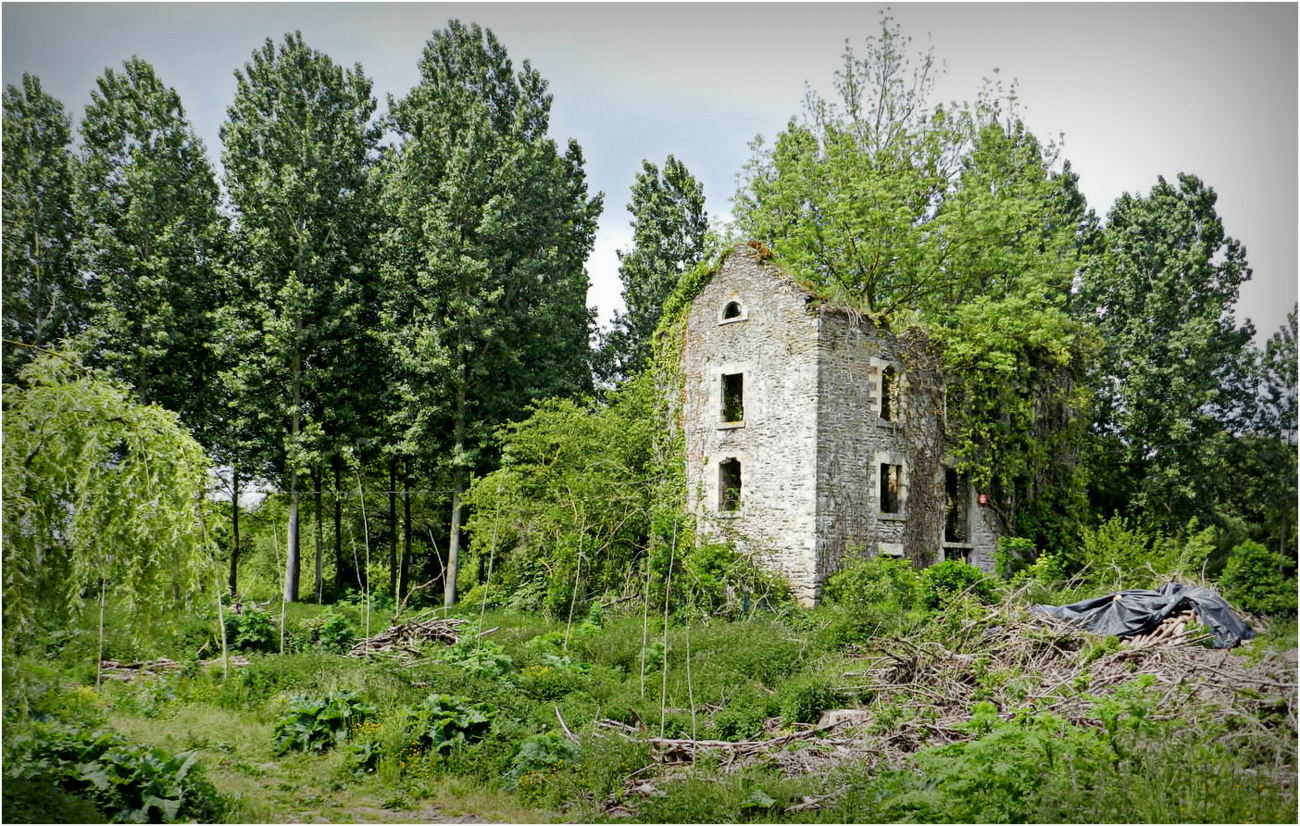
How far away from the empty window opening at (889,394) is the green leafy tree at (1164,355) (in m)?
5.76

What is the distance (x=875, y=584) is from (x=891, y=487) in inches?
129

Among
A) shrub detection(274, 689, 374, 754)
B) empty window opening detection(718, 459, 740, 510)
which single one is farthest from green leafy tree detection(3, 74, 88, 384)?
empty window opening detection(718, 459, 740, 510)

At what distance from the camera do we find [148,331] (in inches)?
726

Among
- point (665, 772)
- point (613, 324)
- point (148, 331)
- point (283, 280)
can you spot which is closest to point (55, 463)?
point (665, 772)

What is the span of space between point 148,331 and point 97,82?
5340 mm

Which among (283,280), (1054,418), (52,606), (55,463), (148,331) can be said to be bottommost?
(52,606)

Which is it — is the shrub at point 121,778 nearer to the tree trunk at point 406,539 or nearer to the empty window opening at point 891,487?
the empty window opening at point 891,487

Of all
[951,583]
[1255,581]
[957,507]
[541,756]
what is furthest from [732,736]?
[957,507]

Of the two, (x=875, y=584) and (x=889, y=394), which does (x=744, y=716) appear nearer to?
(x=875, y=584)

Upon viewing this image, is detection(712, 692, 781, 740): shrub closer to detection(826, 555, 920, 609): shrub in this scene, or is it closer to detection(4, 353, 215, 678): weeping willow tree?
detection(826, 555, 920, 609): shrub

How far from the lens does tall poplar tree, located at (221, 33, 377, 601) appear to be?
64.1 ft

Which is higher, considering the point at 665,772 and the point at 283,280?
the point at 283,280

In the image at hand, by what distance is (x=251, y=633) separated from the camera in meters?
12.5

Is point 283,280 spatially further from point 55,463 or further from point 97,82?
point 55,463
